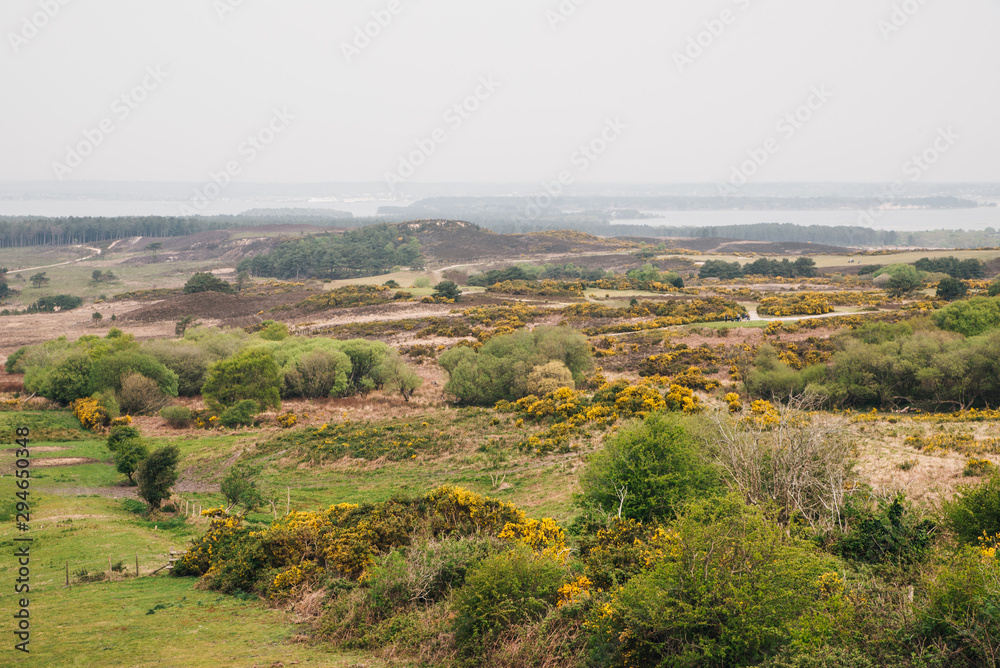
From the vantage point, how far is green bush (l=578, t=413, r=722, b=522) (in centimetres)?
1761

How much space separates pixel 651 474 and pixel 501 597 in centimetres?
736

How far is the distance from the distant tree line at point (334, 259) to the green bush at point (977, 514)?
132695mm

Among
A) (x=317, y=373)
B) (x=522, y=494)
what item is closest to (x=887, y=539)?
(x=522, y=494)

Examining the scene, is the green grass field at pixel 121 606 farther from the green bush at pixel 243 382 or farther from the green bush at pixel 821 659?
the green bush at pixel 243 382

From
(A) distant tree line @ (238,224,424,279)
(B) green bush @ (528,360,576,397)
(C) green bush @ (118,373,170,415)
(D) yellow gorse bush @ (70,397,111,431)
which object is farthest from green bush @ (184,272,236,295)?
(B) green bush @ (528,360,576,397)

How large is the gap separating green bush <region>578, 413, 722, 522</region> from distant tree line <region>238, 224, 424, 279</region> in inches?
4971

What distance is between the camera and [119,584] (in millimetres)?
16625

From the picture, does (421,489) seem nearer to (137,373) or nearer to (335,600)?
(335,600)

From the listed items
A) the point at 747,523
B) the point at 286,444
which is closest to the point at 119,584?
the point at 747,523

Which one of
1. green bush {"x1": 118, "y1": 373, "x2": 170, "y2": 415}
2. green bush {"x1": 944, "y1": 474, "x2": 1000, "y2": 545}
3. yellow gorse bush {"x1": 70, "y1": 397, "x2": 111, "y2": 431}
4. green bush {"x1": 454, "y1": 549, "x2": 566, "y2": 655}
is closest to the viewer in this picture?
green bush {"x1": 454, "y1": 549, "x2": 566, "y2": 655}

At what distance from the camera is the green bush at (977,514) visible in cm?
1377

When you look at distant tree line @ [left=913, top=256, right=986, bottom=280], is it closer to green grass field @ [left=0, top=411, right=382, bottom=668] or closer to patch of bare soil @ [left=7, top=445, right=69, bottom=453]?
green grass field @ [left=0, top=411, right=382, bottom=668]

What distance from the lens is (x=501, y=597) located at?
1191 cm

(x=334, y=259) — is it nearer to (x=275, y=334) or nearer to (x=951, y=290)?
(x=275, y=334)
